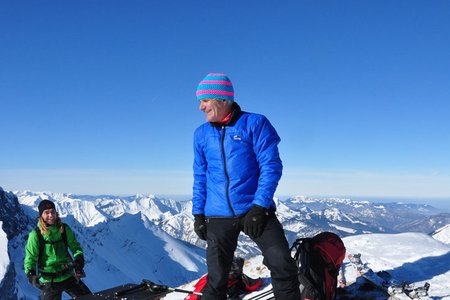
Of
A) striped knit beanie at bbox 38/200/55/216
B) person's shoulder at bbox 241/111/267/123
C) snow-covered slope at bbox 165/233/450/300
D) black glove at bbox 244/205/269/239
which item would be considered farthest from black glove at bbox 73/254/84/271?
person's shoulder at bbox 241/111/267/123

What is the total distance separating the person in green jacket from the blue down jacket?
4630mm

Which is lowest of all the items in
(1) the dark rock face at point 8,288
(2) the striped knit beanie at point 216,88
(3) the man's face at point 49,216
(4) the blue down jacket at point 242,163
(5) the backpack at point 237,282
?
(1) the dark rock face at point 8,288

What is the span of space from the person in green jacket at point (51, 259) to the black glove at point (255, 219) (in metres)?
5.23

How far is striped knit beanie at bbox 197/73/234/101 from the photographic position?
6.16 m

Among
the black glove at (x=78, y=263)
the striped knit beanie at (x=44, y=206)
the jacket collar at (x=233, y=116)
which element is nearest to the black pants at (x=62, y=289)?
the black glove at (x=78, y=263)

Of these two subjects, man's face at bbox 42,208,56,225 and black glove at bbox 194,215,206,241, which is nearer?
black glove at bbox 194,215,206,241

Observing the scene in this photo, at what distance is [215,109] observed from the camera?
6215 mm

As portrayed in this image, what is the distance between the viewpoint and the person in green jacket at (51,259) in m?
8.79

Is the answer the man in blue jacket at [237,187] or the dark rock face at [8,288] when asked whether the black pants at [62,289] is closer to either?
the man in blue jacket at [237,187]

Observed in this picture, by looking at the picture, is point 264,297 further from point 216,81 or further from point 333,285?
point 216,81

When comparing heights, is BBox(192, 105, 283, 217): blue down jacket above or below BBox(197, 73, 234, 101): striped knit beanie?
below

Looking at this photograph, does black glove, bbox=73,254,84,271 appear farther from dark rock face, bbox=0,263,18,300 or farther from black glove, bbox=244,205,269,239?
dark rock face, bbox=0,263,18,300

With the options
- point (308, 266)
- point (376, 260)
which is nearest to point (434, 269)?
point (376, 260)

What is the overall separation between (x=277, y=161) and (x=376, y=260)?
27.8 ft
